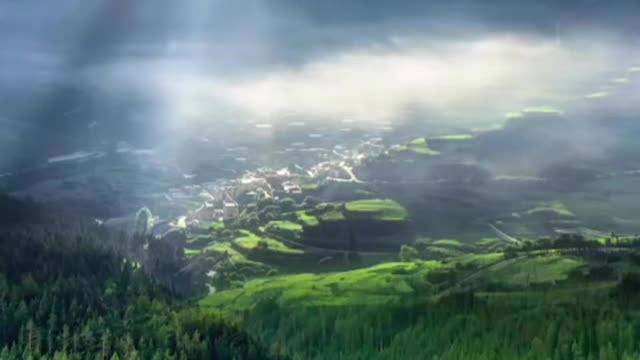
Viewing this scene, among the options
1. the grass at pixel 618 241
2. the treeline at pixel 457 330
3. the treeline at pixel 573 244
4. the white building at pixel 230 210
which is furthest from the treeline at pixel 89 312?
the grass at pixel 618 241

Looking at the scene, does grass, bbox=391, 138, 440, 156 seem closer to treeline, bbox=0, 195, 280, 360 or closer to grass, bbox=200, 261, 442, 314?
grass, bbox=200, 261, 442, 314

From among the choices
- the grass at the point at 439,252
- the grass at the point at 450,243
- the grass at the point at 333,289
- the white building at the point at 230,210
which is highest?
the white building at the point at 230,210

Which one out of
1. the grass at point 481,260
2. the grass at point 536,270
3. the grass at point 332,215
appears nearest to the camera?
the grass at point 536,270

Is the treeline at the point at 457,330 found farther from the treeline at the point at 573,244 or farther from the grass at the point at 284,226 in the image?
the grass at the point at 284,226

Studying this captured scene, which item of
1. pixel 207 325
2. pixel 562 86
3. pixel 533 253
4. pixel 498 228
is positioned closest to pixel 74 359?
pixel 207 325

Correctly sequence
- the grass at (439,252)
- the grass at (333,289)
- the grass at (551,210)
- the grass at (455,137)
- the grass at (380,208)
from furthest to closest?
the grass at (455,137), the grass at (551,210), the grass at (380,208), the grass at (439,252), the grass at (333,289)

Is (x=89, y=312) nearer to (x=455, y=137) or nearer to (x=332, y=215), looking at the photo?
(x=332, y=215)

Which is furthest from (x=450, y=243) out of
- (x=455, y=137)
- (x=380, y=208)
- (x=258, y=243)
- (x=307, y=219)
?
(x=455, y=137)
